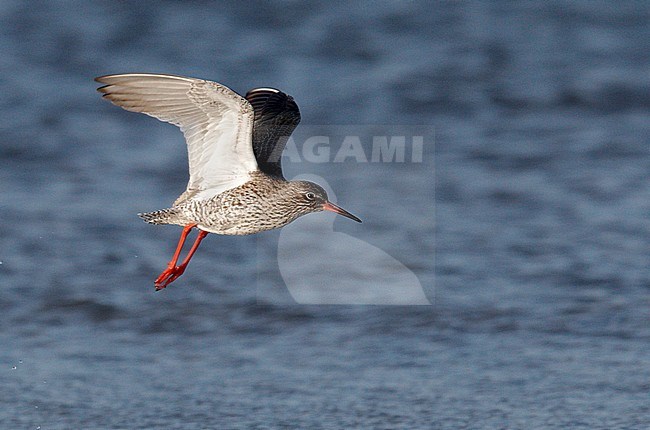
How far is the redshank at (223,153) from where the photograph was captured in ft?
20.1

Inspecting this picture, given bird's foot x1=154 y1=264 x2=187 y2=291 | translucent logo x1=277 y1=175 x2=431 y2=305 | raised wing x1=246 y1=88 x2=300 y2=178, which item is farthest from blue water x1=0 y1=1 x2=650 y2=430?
raised wing x1=246 y1=88 x2=300 y2=178

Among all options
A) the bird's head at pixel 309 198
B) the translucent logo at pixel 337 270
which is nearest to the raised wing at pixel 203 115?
the bird's head at pixel 309 198

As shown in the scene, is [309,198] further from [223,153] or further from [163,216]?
[163,216]

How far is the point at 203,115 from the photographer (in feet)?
20.5

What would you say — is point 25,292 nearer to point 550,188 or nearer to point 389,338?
point 389,338

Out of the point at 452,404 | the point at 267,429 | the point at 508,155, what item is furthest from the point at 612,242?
the point at 267,429

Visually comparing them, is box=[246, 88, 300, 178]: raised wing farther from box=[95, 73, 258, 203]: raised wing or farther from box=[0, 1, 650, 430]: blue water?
box=[0, 1, 650, 430]: blue water

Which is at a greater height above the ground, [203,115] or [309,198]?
[203,115]

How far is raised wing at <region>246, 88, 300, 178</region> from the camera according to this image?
6801mm

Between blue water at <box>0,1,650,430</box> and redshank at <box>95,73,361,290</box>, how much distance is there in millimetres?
1206

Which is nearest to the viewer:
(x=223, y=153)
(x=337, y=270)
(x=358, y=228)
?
(x=223, y=153)

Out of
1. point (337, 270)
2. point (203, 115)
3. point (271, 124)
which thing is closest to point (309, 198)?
point (271, 124)

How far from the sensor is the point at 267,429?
22.2ft

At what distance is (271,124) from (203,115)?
67 centimetres
